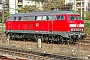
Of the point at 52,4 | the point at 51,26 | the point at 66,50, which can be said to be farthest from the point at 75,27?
the point at 52,4

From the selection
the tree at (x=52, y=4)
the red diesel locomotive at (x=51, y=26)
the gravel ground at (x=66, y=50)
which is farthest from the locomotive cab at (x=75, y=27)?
the tree at (x=52, y=4)

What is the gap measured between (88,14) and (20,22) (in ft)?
147

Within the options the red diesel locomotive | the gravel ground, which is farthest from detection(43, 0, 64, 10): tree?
the gravel ground

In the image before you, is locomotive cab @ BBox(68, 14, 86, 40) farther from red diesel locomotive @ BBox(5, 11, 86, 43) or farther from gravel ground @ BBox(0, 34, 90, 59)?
gravel ground @ BBox(0, 34, 90, 59)

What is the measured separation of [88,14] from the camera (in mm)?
69188

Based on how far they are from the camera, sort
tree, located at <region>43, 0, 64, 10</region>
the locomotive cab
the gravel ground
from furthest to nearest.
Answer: tree, located at <region>43, 0, 64, 10</region>, the locomotive cab, the gravel ground

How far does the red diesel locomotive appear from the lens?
876 inches

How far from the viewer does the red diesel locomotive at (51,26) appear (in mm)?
22250

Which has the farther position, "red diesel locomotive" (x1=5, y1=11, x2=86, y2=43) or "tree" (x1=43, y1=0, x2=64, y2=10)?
"tree" (x1=43, y1=0, x2=64, y2=10)

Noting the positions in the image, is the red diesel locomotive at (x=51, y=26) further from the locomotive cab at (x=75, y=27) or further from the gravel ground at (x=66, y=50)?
the gravel ground at (x=66, y=50)

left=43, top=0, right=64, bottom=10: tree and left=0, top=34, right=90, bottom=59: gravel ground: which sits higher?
left=43, top=0, right=64, bottom=10: tree

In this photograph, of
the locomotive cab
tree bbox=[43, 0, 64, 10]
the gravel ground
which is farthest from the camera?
tree bbox=[43, 0, 64, 10]

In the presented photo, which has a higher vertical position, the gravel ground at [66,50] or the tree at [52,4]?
the tree at [52,4]

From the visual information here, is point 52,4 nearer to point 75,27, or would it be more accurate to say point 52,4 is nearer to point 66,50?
point 75,27
